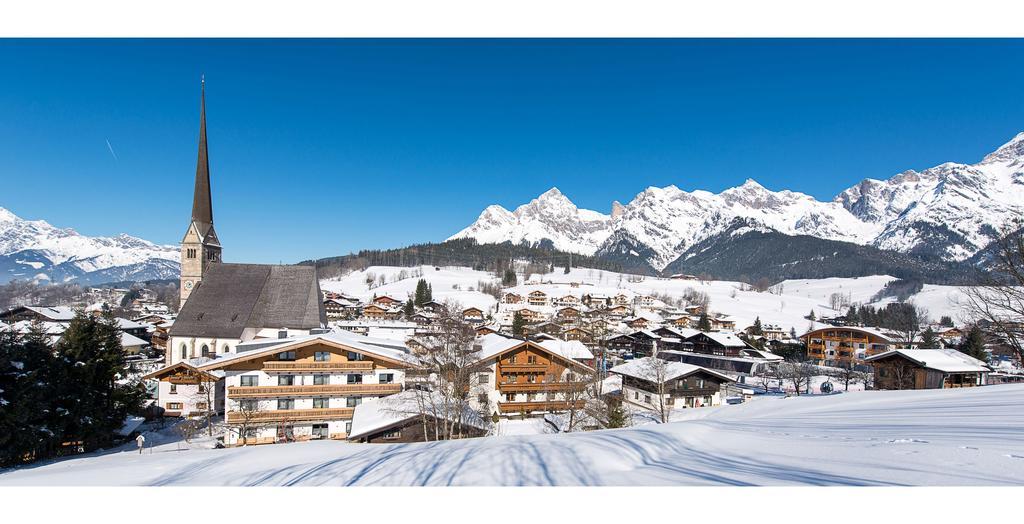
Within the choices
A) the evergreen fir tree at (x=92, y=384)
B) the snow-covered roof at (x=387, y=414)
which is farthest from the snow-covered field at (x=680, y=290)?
the evergreen fir tree at (x=92, y=384)

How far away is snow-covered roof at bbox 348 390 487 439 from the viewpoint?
16.4m

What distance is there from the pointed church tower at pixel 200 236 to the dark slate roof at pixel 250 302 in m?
6.29

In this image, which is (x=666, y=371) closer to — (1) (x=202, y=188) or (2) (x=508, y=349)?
(2) (x=508, y=349)

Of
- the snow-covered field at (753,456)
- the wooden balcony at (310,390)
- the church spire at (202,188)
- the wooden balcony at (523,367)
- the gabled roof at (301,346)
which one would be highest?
the church spire at (202,188)

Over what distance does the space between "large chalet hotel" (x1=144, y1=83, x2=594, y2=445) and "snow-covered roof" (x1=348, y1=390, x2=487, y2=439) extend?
0.10 m

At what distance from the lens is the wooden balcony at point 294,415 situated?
1872 cm

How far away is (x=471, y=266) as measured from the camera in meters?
188

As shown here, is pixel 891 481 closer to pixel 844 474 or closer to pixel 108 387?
pixel 844 474

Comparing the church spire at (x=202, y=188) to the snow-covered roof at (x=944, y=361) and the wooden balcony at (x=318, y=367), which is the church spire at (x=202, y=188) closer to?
the wooden balcony at (x=318, y=367)

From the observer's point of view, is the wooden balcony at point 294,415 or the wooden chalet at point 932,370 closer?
the wooden balcony at point 294,415

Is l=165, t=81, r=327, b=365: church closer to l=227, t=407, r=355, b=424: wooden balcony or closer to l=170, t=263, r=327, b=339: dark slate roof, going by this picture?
l=170, t=263, r=327, b=339: dark slate roof

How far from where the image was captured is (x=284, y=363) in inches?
772

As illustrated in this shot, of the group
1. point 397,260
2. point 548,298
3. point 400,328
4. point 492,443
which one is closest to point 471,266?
point 397,260

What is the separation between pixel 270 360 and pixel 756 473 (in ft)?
66.1
